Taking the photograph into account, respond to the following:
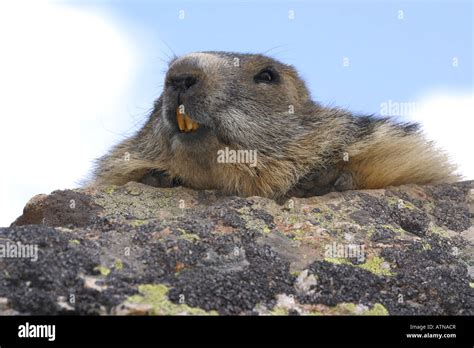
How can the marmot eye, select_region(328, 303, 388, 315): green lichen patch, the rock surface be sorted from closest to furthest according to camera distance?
1. the rock surface
2. select_region(328, 303, 388, 315): green lichen patch
3. the marmot eye

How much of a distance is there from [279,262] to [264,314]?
2.77 ft

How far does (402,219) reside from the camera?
721 cm

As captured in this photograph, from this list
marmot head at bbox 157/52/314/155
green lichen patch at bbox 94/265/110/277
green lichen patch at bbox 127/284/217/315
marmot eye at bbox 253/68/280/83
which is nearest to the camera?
green lichen patch at bbox 127/284/217/315

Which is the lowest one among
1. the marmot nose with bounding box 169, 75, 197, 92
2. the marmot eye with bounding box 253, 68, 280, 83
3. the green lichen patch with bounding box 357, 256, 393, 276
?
the green lichen patch with bounding box 357, 256, 393, 276

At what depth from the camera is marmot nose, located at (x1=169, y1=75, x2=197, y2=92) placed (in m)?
7.69

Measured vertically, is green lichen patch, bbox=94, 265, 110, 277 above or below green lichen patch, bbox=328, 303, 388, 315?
above

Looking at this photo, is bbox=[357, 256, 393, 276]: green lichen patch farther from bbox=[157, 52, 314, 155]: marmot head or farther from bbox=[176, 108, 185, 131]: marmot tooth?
bbox=[176, 108, 185, 131]: marmot tooth

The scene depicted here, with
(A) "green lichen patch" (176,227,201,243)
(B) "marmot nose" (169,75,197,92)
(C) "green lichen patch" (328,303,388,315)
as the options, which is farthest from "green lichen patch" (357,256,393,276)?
(B) "marmot nose" (169,75,197,92)

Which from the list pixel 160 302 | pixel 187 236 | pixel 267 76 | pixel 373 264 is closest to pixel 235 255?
pixel 187 236

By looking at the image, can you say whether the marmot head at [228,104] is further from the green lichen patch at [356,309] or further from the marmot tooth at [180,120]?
the green lichen patch at [356,309]

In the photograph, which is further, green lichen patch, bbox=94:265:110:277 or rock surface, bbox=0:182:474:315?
green lichen patch, bbox=94:265:110:277

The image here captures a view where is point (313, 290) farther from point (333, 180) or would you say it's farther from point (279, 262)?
point (333, 180)

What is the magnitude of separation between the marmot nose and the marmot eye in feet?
4.35

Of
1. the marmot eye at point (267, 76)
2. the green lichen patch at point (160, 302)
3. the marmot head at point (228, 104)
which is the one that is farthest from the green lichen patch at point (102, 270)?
the marmot eye at point (267, 76)
